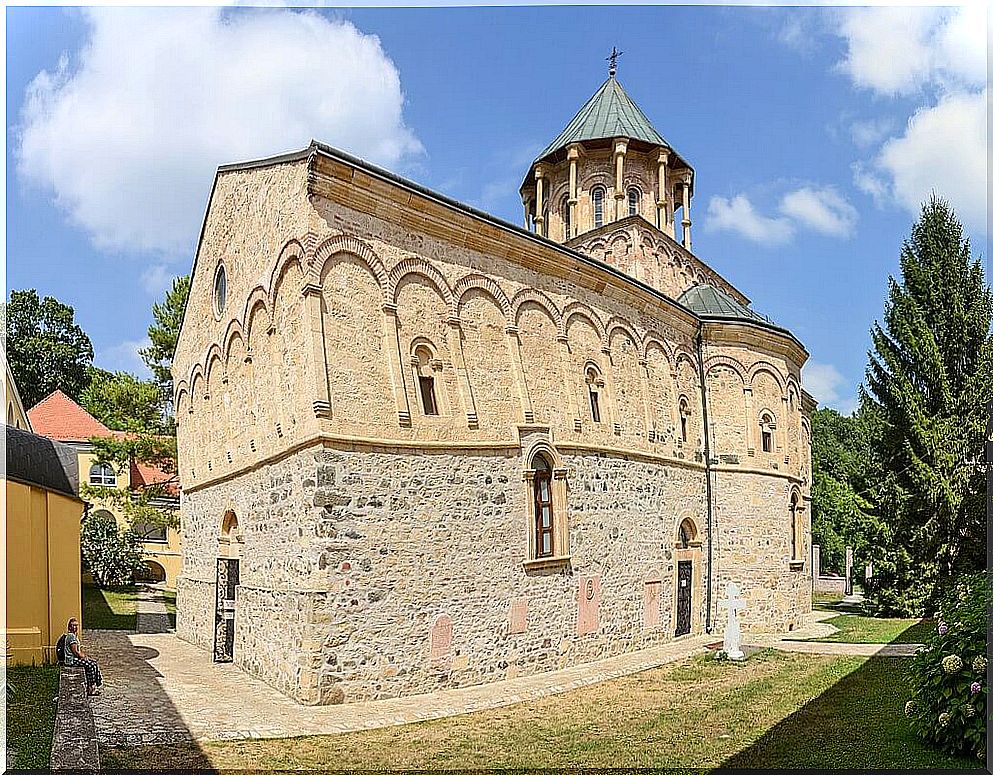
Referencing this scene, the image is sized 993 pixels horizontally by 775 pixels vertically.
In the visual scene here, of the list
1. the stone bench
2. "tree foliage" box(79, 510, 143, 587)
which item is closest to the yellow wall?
the stone bench

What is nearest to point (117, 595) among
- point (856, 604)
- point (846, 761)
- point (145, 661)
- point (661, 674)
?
point (145, 661)

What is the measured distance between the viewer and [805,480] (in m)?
23.1

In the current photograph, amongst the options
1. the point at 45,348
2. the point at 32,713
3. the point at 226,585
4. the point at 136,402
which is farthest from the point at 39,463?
the point at 45,348

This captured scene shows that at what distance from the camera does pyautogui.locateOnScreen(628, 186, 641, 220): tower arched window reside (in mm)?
24578

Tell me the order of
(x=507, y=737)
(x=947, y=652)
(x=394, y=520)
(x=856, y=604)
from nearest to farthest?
(x=947, y=652) → (x=507, y=737) → (x=394, y=520) → (x=856, y=604)

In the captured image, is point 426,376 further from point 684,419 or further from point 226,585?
point 684,419

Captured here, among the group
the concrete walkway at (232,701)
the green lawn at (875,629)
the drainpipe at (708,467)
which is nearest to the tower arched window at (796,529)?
the green lawn at (875,629)

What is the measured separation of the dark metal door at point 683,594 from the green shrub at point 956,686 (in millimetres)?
9881

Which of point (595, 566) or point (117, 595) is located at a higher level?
point (595, 566)

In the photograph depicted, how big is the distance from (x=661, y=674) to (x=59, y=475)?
10179mm

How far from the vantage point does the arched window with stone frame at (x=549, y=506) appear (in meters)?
14.3

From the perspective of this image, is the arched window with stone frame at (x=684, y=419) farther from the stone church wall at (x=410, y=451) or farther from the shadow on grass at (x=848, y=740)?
the shadow on grass at (x=848, y=740)

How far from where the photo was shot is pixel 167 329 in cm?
2730

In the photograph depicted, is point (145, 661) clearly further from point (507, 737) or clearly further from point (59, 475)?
point (507, 737)
